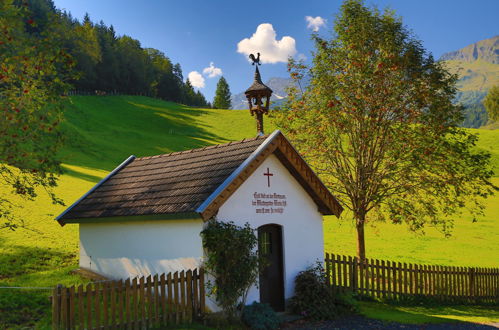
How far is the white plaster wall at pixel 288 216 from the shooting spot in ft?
42.8

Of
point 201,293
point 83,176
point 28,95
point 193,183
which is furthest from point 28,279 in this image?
point 83,176

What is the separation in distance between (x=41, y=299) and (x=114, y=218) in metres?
3.12

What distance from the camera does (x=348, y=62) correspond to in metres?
19.5

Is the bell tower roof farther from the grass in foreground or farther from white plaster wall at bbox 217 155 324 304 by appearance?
the grass in foreground

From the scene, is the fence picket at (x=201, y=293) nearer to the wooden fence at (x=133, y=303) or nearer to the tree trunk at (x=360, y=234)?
the wooden fence at (x=133, y=303)

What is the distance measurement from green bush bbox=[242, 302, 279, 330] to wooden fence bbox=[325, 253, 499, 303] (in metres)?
3.68

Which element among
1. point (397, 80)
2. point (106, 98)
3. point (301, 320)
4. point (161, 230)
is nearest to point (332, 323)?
point (301, 320)

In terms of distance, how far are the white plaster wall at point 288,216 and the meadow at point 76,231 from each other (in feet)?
18.5

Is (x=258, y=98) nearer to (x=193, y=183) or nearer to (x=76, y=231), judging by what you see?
(x=193, y=183)

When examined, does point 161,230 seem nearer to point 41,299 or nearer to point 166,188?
point 166,188

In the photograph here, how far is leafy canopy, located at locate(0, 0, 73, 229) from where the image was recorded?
1257 centimetres

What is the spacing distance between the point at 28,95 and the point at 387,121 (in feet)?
44.6

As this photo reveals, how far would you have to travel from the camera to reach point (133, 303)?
11023mm

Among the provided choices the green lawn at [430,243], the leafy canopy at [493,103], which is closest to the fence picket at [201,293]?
the green lawn at [430,243]
